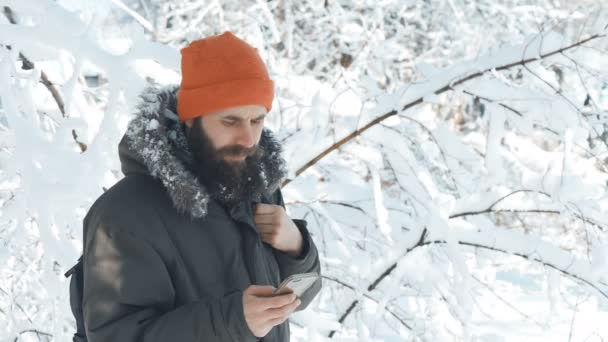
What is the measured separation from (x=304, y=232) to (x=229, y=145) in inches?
15.0

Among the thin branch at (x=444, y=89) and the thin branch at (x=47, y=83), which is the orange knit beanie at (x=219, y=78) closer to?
the thin branch at (x=444, y=89)

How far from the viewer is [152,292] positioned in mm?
1406

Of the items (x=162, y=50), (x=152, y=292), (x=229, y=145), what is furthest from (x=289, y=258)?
(x=162, y=50)

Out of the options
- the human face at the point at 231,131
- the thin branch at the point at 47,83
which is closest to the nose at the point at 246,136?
the human face at the point at 231,131

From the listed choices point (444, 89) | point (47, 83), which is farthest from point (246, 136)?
point (47, 83)

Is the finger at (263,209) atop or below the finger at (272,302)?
below

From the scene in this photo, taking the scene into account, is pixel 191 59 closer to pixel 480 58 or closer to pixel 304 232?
pixel 304 232

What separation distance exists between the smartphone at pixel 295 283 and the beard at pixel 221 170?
290 mm

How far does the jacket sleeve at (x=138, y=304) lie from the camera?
4.47 ft

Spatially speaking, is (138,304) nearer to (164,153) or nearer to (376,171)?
(164,153)

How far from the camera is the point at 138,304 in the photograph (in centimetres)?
140

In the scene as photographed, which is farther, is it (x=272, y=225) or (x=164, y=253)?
(x=272, y=225)

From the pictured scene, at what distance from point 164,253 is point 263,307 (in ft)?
0.83

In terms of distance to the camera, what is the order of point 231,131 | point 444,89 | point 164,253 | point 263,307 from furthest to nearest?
point 444,89, point 231,131, point 164,253, point 263,307
